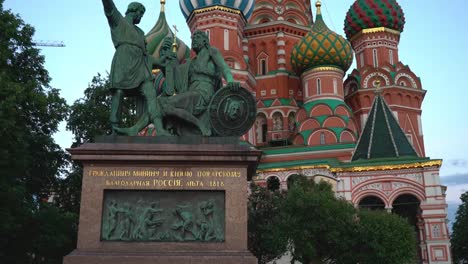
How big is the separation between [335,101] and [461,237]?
12.9 m

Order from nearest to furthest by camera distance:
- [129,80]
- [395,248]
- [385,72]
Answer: [129,80] < [395,248] < [385,72]

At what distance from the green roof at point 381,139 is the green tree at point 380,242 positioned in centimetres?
857

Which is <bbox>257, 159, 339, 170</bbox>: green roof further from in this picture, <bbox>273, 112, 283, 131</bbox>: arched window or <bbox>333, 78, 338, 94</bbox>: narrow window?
<bbox>333, 78, 338, 94</bbox>: narrow window

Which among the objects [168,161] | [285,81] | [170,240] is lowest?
[170,240]

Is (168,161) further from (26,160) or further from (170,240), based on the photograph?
(26,160)

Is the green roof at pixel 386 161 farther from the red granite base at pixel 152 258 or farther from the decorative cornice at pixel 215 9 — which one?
the red granite base at pixel 152 258

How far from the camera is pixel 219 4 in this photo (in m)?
35.0

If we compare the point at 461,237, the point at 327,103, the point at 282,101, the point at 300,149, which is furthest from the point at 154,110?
the point at 461,237

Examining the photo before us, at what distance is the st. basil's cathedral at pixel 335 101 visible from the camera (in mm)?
25016

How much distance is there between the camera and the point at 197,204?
9.91 metres

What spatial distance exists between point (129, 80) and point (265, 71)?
28.9 m

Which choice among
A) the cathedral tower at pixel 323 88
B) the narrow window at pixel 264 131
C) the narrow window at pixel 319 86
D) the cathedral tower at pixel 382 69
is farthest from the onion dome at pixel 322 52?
the narrow window at pixel 264 131

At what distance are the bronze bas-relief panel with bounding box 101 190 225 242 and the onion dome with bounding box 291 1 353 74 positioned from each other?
25.8 meters

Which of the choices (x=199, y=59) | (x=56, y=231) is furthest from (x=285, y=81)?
(x=199, y=59)
